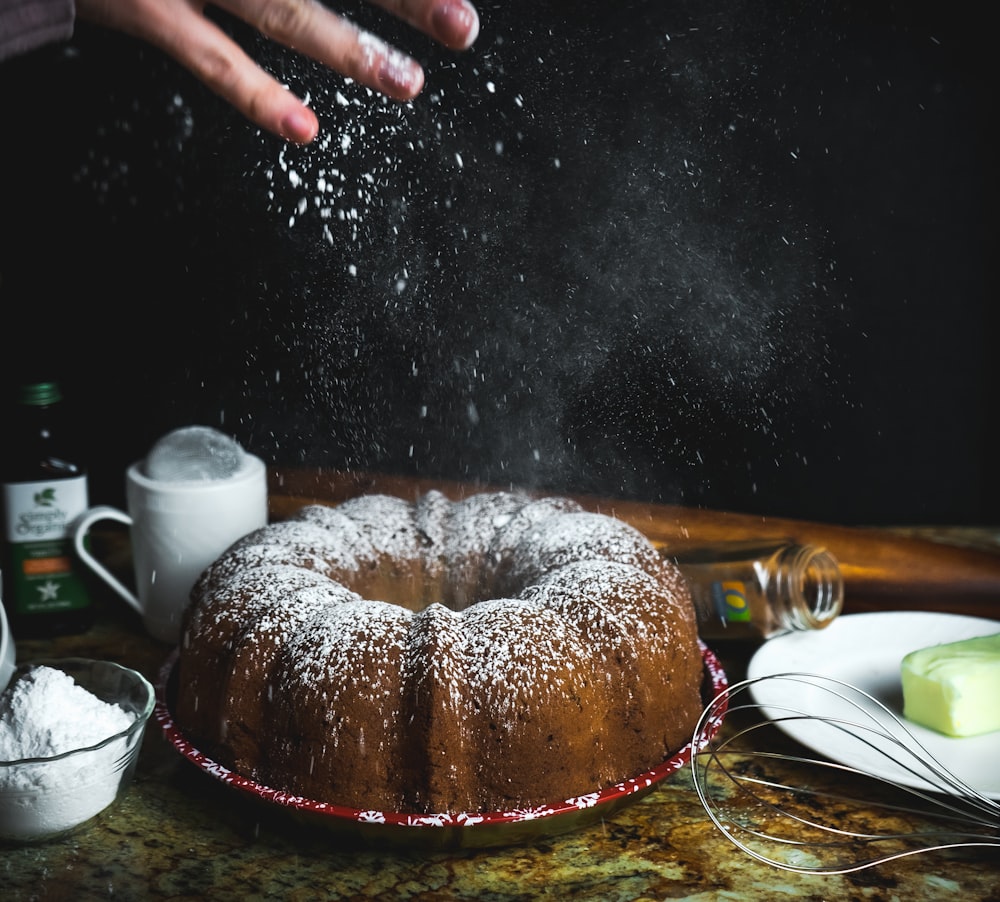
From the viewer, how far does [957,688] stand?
1.22 m

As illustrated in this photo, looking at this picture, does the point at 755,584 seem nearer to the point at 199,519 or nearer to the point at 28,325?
the point at 199,519

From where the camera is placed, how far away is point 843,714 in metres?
1.29

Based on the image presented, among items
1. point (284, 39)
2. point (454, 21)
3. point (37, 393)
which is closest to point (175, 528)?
point (37, 393)

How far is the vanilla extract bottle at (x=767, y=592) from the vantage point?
1.44 meters

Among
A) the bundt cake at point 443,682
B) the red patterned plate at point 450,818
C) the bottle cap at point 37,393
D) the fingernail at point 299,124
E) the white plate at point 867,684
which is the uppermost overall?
the fingernail at point 299,124

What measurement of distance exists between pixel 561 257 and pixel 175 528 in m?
0.69

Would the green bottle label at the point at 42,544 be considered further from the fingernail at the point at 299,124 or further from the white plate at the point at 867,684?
the white plate at the point at 867,684

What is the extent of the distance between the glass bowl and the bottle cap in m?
0.50

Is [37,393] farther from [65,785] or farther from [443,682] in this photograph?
[443,682]

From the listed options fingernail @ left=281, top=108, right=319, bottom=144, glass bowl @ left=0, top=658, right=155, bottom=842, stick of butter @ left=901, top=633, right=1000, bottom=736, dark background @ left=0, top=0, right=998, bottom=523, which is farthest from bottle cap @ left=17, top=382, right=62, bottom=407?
stick of butter @ left=901, top=633, right=1000, bottom=736

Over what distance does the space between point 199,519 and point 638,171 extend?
2.62 feet

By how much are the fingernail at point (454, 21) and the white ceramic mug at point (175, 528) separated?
31.4 inches

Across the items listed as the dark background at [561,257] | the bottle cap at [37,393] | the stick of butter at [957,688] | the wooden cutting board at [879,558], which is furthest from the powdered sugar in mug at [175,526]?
the stick of butter at [957,688]

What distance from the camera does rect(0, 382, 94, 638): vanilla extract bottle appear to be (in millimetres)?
1470
